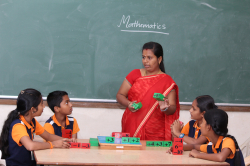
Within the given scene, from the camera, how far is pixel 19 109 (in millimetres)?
2287

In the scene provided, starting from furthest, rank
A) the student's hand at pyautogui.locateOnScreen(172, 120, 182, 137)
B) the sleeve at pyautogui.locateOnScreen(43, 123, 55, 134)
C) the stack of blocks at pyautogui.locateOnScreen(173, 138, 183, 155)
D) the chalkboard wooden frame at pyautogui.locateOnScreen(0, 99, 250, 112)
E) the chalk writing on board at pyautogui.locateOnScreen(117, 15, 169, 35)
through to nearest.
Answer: the chalk writing on board at pyautogui.locateOnScreen(117, 15, 169, 35), the chalkboard wooden frame at pyautogui.locateOnScreen(0, 99, 250, 112), the sleeve at pyautogui.locateOnScreen(43, 123, 55, 134), the student's hand at pyautogui.locateOnScreen(172, 120, 182, 137), the stack of blocks at pyautogui.locateOnScreen(173, 138, 183, 155)

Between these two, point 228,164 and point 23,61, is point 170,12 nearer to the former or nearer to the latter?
point 23,61

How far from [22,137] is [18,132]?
0.23ft

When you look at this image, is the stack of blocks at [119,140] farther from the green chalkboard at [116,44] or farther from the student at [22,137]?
the green chalkboard at [116,44]

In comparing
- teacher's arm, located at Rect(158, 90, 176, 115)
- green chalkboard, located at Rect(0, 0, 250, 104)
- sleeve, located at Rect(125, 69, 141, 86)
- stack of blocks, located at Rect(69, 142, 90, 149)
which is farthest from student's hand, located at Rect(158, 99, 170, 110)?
green chalkboard, located at Rect(0, 0, 250, 104)

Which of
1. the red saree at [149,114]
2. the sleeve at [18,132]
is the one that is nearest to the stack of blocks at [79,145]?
the sleeve at [18,132]

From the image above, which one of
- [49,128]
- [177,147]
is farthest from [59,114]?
[177,147]

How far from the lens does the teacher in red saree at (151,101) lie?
284cm

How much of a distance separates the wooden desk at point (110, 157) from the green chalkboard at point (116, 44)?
1.43 meters

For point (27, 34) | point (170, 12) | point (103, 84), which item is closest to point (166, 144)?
point (103, 84)

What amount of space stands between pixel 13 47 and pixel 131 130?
5.50 feet

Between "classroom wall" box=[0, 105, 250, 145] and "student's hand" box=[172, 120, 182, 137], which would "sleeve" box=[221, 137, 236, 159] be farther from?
"classroom wall" box=[0, 105, 250, 145]

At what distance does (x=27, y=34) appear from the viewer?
3316mm

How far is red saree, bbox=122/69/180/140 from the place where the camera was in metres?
2.84
